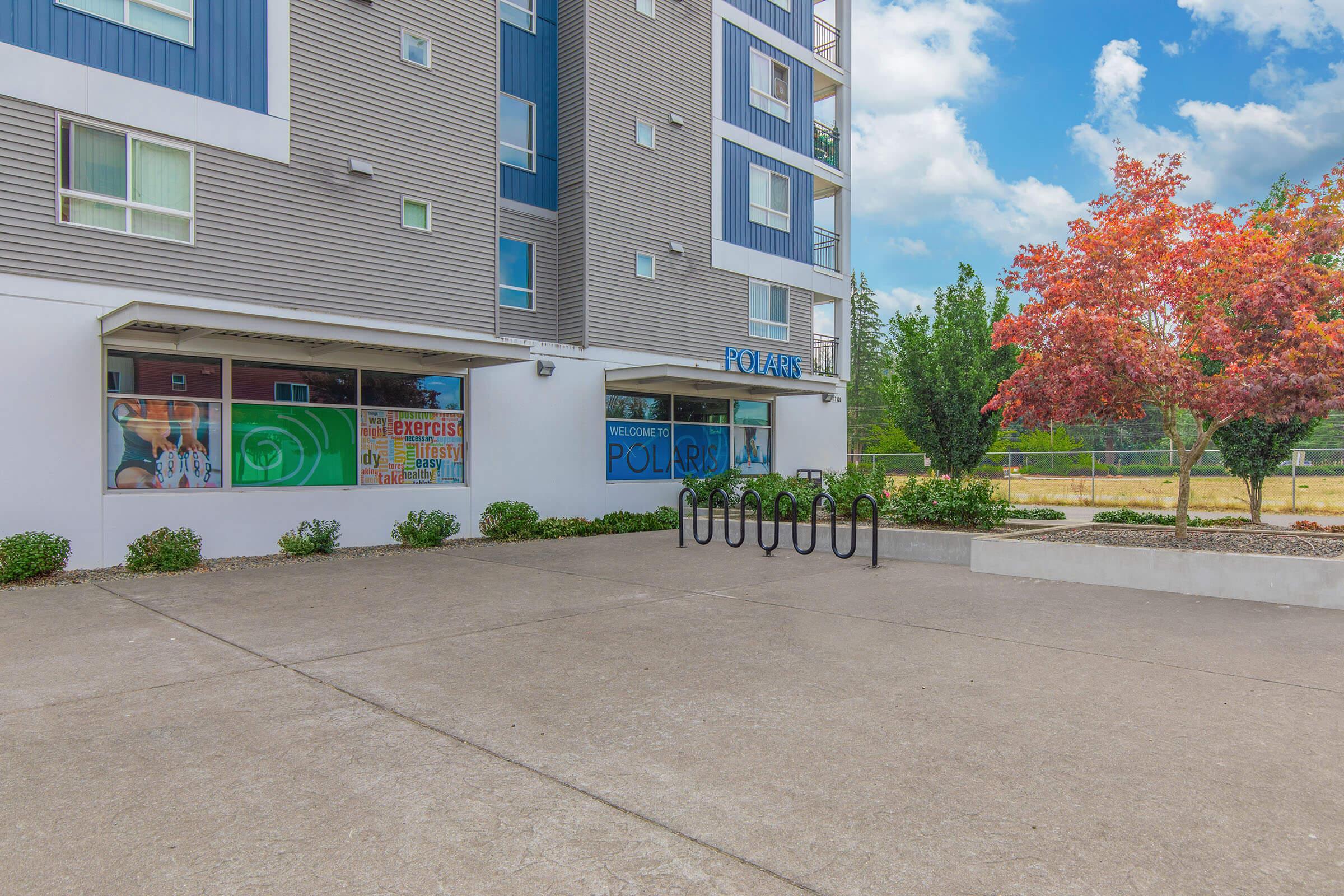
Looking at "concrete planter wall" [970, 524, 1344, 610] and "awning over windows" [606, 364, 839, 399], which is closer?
"concrete planter wall" [970, 524, 1344, 610]

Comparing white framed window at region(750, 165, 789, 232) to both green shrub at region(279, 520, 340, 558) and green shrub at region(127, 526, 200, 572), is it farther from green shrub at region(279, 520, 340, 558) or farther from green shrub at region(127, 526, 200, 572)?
green shrub at region(127, 526, 200, 572)

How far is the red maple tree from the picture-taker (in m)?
9.06

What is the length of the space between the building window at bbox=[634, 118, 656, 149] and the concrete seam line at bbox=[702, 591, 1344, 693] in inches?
480

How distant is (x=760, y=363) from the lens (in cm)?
1941

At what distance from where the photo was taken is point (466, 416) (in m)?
14.5

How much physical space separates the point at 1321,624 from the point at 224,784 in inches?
336

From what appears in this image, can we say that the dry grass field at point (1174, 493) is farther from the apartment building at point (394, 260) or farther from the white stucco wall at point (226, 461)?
the white stucco wall at point (226, 461)

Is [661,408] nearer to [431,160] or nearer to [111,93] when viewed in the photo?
[431,160]

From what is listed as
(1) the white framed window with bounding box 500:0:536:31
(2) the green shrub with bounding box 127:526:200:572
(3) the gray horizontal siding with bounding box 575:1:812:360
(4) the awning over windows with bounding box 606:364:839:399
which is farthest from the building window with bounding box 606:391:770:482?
(2) the green shrub with bounding box 127:526:200:572

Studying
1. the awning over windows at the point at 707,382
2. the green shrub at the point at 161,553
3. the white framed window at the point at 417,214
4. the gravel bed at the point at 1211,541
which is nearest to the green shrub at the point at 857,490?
the gravel bed at the point at 1211,541

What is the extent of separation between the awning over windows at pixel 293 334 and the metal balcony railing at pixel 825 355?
35.2 feet

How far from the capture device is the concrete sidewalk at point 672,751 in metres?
2.99

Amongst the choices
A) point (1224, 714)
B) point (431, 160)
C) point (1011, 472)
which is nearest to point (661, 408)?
point (431, 160)

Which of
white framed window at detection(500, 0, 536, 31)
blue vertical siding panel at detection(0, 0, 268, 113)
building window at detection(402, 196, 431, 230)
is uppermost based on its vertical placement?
white framed window at detection(500, 0, 536, 31)
